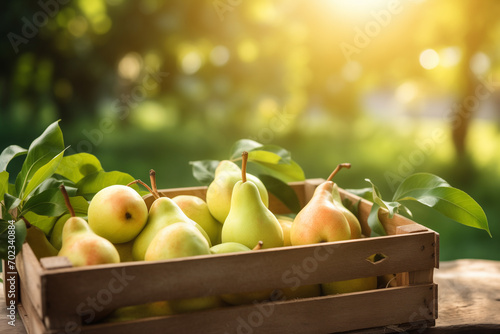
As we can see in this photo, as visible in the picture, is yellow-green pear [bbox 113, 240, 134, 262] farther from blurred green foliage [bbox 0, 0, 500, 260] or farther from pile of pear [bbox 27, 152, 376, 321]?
blurred green foliage [bbox 0, 0, 500, 260]

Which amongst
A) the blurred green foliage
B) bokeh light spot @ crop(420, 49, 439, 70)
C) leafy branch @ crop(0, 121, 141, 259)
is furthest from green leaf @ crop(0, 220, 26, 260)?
bokeh light spot @ crop(420, 49, 439, 70)

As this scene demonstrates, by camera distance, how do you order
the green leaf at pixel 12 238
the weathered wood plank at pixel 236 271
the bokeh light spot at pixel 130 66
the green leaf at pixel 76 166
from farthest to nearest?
the bokeh light spot at pixel 130 66 → the green leaf at pixel 76 166 → the green leaf at pixel 12 238 → the weathered wood plank at pixel 236 271

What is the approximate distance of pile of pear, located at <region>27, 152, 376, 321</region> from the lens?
808mm

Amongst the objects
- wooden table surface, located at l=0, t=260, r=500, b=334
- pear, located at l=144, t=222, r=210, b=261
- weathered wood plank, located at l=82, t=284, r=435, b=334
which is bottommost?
wooden table surface, located at l=0, t=260, r=500, b=334

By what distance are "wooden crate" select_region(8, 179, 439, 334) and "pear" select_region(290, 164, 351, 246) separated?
0.07 metres

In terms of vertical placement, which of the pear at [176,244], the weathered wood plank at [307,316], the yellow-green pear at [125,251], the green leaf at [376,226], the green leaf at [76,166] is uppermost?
the green leaf at [76,166]

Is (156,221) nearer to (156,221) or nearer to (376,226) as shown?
(156,221)

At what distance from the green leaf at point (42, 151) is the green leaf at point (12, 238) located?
9 cm

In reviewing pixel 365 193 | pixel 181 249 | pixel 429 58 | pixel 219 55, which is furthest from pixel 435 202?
pixel 429 58

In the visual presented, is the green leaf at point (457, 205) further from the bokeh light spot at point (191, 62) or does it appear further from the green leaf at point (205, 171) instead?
the bokeh light spot at point (191, 62)

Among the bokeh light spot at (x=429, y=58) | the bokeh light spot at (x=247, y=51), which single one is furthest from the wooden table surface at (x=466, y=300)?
the bokeh light spot at (x=429, y=58)

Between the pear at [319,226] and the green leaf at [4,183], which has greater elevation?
the green leaf at [4,183]

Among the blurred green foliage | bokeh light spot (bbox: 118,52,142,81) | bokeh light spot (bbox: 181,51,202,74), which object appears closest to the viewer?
the blurred green foliage

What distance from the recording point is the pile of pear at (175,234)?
0.81 metres
